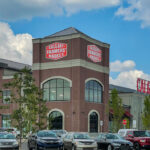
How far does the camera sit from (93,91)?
56.4 metres

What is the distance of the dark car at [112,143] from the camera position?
90.9ft

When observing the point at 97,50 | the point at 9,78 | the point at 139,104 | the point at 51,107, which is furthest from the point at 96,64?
the point at 139,104

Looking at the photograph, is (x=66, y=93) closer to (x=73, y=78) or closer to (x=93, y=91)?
(x=73, y=78)

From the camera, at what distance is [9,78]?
64.1 metres

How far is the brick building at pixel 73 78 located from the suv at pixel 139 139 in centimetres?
2028

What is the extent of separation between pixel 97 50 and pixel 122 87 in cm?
4107

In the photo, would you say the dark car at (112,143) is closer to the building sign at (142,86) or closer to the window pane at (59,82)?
the window pane at (59,82)

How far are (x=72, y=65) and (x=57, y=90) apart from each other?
453 centimetres

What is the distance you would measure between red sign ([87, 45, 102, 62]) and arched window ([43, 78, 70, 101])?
19.2 feet

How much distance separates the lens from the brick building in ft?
174

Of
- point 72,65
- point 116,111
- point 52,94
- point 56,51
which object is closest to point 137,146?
point 116,111

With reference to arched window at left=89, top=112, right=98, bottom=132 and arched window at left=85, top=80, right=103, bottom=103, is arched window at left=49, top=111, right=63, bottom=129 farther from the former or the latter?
arched window at left=85, top=80, right=103, bottom=103

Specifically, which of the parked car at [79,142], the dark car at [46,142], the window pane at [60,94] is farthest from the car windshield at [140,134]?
the window pane at [60,94]

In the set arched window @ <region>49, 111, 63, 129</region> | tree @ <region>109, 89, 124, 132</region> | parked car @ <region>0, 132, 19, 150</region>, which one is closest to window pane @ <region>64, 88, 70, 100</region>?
arched window @ <region>49, 111, 63, 129</region>
